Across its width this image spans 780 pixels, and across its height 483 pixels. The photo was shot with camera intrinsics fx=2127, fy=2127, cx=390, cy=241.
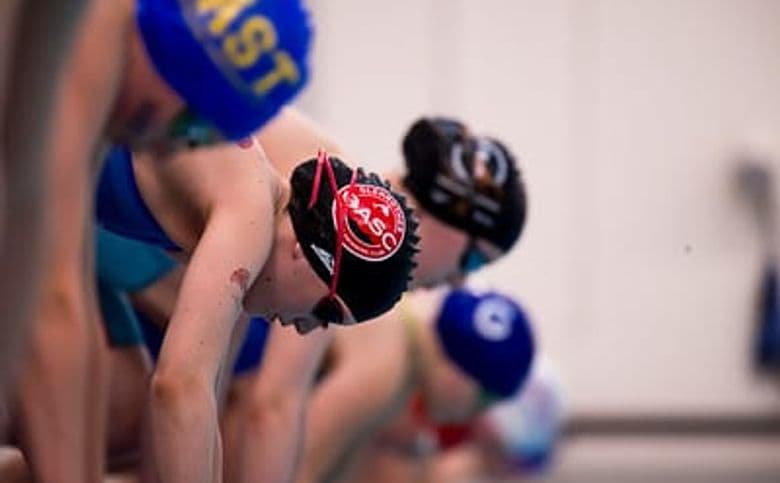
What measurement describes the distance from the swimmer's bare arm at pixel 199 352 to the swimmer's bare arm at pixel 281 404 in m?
0.63

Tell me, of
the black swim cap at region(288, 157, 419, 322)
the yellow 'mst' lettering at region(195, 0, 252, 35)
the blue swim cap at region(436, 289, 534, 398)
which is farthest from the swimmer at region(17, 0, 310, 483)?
the blue swim cap at region(436, 289, 534, 398)

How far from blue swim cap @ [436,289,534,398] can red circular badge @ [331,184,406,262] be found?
5.84 feet

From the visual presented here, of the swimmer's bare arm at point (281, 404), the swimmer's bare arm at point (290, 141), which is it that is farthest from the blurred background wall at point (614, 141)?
the swimmer's bare arm at point (290, 141)

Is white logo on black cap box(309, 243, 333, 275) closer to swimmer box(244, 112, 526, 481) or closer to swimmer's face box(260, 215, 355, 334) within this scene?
swimmer's face box(260, 215, 355, 334)

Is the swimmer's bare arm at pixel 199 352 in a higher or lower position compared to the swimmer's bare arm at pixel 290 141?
lower

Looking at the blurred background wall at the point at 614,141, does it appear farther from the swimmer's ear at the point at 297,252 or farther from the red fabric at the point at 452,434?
the swimmer's ear at the point at 297,252

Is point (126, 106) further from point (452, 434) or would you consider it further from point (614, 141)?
point (614, 141)

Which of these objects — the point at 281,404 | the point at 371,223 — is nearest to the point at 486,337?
the point at 281,404

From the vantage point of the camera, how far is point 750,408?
8781 mm

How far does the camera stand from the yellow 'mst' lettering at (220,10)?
318 centimetres

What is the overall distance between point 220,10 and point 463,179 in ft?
3.87

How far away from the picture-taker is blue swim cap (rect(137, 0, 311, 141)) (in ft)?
10.4

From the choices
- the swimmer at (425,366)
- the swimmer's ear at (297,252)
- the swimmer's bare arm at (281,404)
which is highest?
the swimmer's ear at (297,252)

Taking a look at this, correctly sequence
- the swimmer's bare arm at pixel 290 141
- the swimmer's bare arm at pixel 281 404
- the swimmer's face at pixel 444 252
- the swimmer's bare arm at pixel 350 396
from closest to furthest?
the swimmer's bare arm at pixel 290 141 → the swimmer's bare arm at pixel 281 404 → the swimmer's face at pixel 444 252 → the swimmer's bare arm at pixel 350 396
